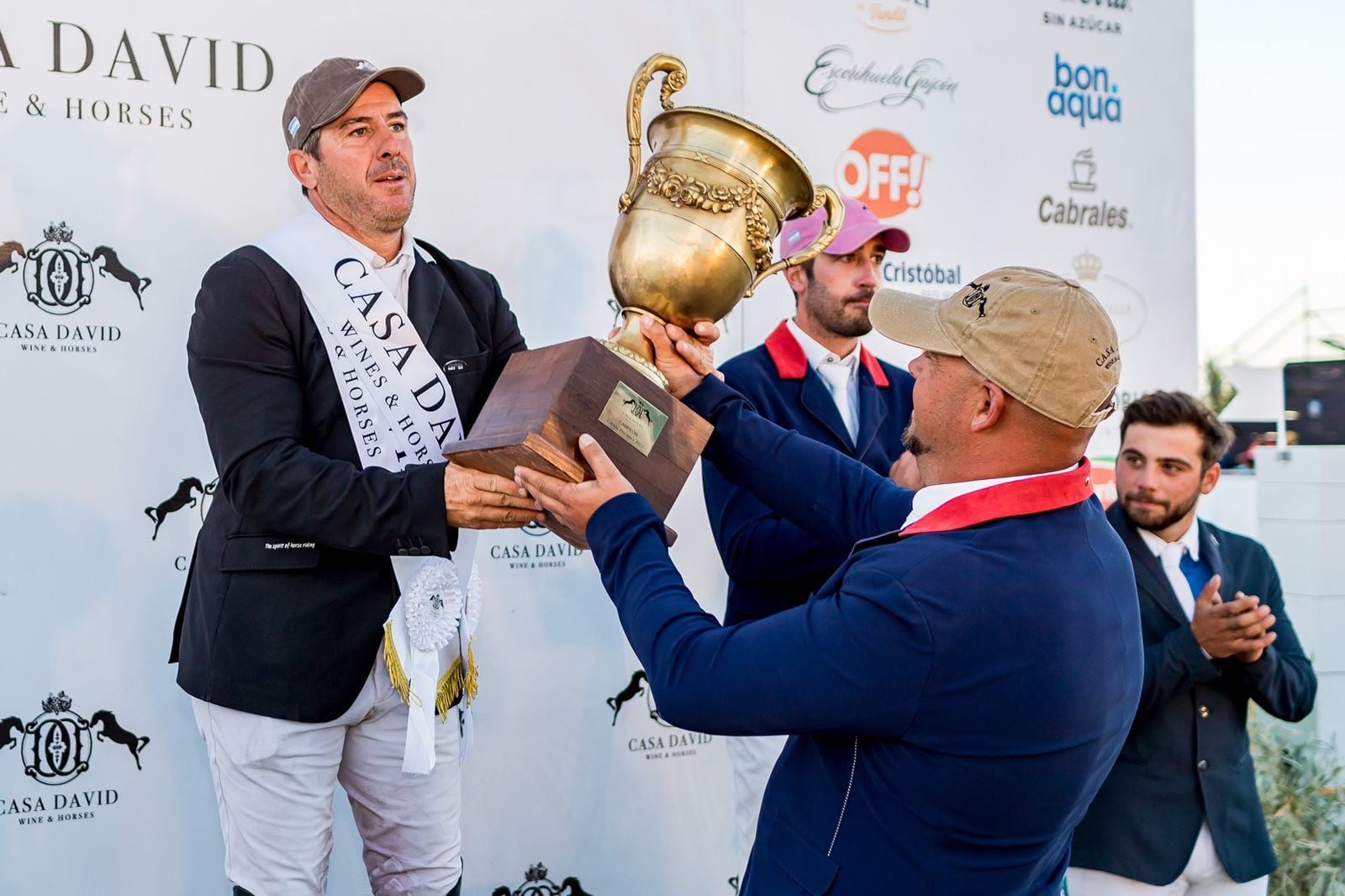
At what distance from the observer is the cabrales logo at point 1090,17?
471cm

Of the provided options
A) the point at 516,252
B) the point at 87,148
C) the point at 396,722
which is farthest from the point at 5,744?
the point at 516,252

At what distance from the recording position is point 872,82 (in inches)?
168

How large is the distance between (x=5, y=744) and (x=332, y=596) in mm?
1381

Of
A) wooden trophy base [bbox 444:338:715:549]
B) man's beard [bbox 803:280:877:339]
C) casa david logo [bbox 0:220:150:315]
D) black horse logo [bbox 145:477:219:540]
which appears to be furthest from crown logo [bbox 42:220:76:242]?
man's beard [bbox 803:280:877:339]

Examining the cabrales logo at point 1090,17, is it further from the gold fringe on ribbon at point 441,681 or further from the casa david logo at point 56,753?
the casa david logo at point 56,753

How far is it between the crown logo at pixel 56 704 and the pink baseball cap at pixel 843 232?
2.26 metres

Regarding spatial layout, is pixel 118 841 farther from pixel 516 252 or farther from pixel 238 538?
pixel 516 252

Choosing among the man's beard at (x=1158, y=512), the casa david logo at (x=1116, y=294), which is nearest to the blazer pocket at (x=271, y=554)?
the man's beard at (x=1158, y=512)

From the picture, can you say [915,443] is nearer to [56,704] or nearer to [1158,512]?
[1158,512]

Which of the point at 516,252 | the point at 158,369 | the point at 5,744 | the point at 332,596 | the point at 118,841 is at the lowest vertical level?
the point at 118,841

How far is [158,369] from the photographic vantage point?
316 cm

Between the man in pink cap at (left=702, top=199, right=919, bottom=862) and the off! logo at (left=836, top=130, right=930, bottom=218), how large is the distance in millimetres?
1067

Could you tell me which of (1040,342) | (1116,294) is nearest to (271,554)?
(1040,342)

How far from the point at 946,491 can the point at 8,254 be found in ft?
8.55
